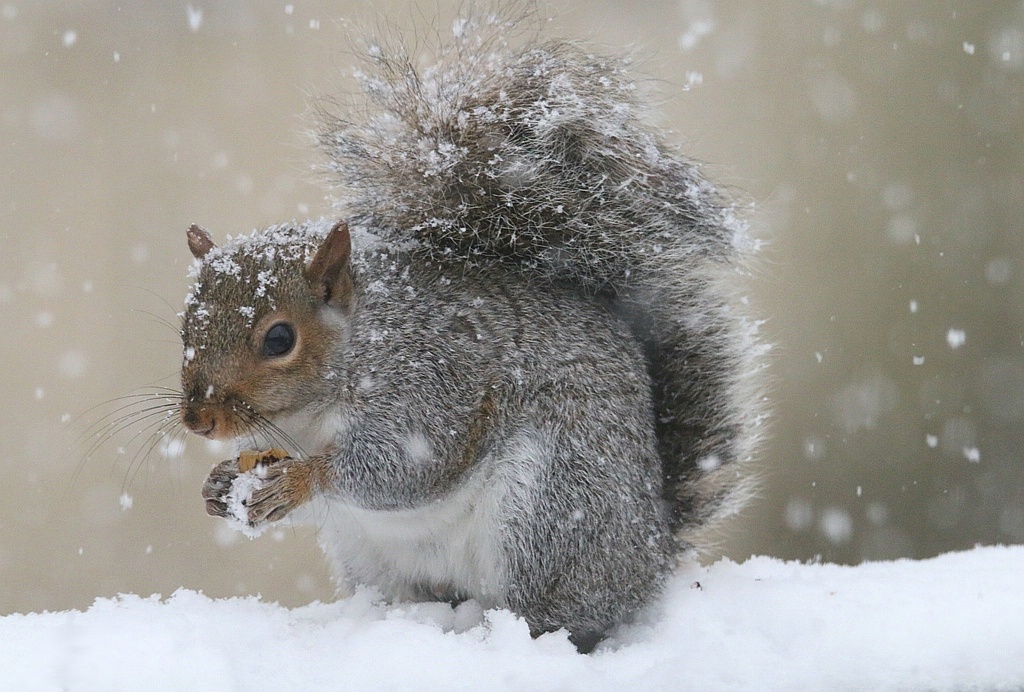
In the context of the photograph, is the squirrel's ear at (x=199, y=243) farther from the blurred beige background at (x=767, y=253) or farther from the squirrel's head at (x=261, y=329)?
the blurred beige background at (x=767, y=253)

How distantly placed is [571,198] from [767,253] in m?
1.61

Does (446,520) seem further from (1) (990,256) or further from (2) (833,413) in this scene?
(1) (990,256)

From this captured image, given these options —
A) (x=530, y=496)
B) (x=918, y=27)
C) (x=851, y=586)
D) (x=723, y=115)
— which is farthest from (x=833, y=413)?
(x=530, y=496)

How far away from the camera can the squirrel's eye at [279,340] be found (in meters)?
1.32

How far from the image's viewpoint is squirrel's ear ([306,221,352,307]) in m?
1.35

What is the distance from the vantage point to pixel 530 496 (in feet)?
4.36

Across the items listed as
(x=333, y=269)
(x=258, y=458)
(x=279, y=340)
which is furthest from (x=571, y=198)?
(x=258, y=458)

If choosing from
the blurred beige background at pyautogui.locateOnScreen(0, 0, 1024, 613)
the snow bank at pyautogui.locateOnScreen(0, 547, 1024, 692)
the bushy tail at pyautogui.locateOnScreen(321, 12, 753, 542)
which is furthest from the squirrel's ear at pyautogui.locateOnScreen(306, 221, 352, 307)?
the blurred beige background at pyautogui.locateOnScreen(0, 0, 1024, 613)

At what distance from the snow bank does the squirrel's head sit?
0.81 feet

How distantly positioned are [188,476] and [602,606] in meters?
2.13

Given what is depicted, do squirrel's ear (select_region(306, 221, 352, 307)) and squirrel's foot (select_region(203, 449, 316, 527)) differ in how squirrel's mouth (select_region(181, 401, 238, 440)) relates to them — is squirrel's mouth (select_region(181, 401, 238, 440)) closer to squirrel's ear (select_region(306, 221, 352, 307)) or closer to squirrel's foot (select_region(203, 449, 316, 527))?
squirrel's foot (select_region(203, 449, 316, 527))

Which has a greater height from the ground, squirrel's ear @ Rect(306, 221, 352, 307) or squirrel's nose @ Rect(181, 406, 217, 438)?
squirrel's ear @ Rect(306, 221, 352, 307)

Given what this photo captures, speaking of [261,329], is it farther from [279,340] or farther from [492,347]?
[492,347]

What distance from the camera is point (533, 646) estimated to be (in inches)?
47.1
